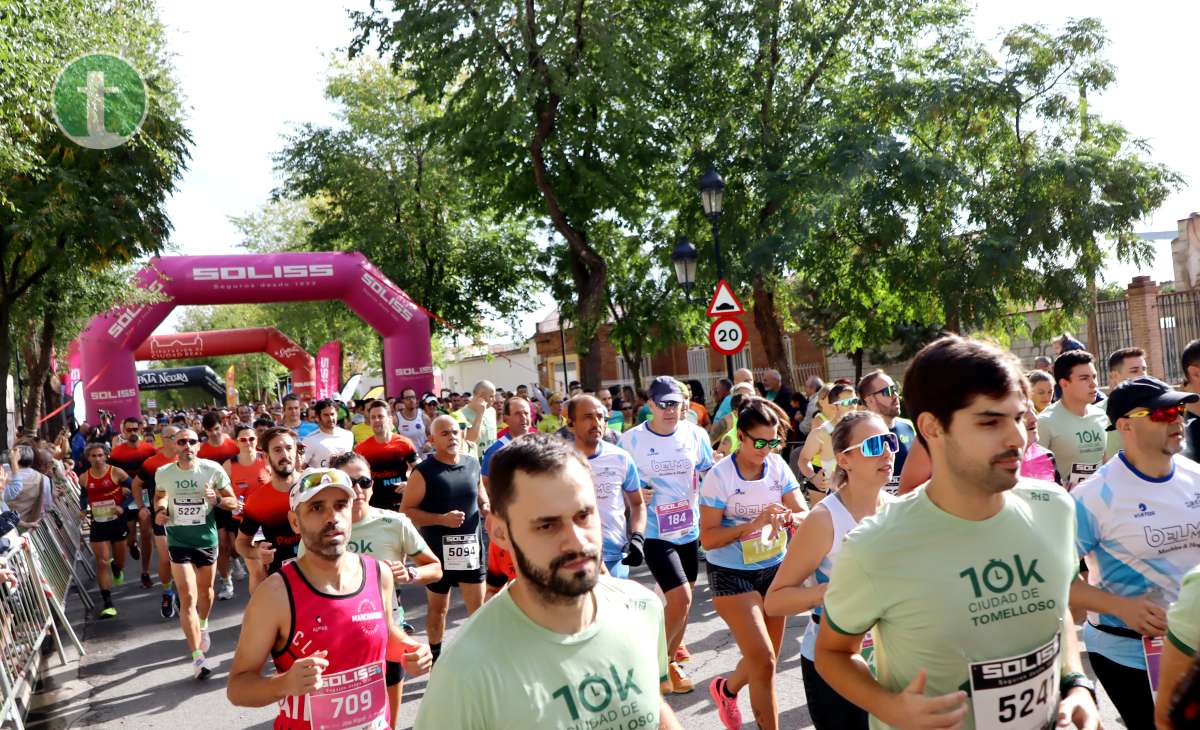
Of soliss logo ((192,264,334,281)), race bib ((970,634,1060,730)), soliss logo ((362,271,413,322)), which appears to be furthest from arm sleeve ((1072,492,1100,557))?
soliss logo ((362,271,413,322))

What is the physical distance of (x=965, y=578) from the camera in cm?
255

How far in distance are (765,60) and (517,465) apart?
1982 cm

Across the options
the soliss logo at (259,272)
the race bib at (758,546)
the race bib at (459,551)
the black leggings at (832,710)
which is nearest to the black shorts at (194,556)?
the race bib at (459,551)

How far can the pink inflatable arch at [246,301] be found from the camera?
21.2 meters

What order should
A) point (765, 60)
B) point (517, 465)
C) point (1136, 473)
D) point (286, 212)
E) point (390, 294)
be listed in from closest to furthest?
point (517, 465), point (1136, 473), point (765, 60), point (390, 294), point (286, 212)

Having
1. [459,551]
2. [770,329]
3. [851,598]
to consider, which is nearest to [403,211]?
[770,329]

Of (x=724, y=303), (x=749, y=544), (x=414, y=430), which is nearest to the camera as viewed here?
(x=749, y=544)

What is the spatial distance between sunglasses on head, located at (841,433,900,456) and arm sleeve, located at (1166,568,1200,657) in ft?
5.68

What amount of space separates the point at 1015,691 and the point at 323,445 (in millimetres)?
8649

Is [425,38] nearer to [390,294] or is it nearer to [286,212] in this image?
[390,294]

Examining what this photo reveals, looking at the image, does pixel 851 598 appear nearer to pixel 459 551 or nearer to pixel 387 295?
pixel 459 551

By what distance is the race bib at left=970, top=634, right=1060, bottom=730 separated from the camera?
253 centimetres

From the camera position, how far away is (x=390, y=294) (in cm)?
2477

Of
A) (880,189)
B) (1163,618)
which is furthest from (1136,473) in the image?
(880,189)
